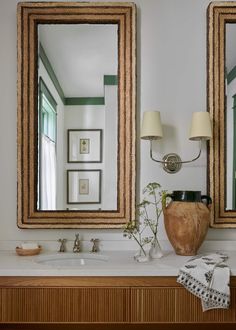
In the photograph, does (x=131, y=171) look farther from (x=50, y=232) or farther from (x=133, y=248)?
(x=50, y=232)

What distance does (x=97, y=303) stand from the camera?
1.78 m

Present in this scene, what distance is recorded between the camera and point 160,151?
7.53ft

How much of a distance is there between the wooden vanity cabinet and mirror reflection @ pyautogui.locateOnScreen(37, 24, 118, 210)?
58cm

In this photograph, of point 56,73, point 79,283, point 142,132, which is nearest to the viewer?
point 79,283

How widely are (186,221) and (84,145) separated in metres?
0.75

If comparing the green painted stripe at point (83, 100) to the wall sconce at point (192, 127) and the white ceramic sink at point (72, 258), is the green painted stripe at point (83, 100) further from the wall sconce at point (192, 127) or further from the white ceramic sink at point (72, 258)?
the white ceramic sink at point (72, 258)

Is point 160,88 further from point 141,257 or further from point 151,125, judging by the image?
point 141,257

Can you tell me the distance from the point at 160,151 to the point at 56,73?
79 centimetres

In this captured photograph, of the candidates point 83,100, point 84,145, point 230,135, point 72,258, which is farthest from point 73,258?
→ point 230,135

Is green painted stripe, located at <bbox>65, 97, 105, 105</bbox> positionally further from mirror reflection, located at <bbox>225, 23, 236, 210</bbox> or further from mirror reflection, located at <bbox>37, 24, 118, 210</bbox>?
mirror reflection, located at <bbox>225, 23, 236, 210</bbox>

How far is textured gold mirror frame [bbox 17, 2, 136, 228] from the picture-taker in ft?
7.36

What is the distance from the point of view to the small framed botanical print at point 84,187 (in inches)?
89.0

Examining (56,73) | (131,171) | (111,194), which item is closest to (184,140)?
(131,171)

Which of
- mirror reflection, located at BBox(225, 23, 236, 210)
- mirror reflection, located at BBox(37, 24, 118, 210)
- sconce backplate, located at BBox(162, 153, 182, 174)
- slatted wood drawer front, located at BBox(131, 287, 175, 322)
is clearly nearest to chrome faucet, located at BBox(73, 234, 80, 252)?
mirror reflection, located at BBox(37, 24, 118, 210)
